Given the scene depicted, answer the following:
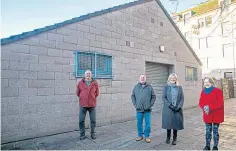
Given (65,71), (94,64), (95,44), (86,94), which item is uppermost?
(95,44)

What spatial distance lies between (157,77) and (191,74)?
3.09 meters

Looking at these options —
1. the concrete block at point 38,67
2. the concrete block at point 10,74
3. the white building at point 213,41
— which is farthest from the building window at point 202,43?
the concrete block at point 10,74

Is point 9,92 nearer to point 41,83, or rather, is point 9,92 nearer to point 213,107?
point 41,83

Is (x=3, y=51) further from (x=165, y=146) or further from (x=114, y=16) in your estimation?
(x=165, y=146)

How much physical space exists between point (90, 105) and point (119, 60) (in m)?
2.52

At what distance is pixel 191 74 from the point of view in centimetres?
1035

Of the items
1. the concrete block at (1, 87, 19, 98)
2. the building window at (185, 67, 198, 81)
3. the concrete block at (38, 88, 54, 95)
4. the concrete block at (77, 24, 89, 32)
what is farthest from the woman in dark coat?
the building window at (185, 67, 198, 81)

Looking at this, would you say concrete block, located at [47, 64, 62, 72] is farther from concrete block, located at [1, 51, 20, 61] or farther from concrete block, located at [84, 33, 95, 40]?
concrete block, located at [84, 33, 95, 40]

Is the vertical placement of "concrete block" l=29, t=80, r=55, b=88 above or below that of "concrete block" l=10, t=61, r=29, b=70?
below

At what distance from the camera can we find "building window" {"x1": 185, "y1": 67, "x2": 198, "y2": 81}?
32.6 feet

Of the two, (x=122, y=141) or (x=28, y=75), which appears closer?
(x=122, y=141)

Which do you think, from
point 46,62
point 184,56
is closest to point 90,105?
point 46,62

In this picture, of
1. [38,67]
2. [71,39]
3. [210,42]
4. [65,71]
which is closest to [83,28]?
[71,39]

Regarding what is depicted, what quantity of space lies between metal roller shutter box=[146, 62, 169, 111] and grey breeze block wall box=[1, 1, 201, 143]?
0.47m
